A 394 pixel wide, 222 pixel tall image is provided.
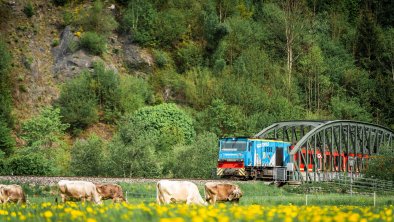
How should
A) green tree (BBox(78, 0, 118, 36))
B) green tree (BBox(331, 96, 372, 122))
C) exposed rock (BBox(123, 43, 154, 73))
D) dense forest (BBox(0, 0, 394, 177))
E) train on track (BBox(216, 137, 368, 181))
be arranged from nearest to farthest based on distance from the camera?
train on track (BBox(216, 137, 368, 181)) < dense forest (BBox(0, 0, 394, 177)) < green tree (BBox(78, 0, 118, 36)) < exposed rock (BBox(123, 43, 154, 73)) < green tree (BBox(331, 96, 372, 122))

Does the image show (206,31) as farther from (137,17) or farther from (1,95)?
(1,95)

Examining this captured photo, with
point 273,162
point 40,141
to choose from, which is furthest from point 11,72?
point 273,162

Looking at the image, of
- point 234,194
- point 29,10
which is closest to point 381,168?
point 234,194

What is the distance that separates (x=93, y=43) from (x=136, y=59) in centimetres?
727

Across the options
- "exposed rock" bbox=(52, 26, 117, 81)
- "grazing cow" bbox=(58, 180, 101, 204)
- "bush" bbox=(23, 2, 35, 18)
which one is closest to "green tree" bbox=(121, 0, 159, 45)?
"exposed rock" bbox=(52, 26, 117, 81)

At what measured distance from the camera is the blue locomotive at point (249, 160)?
5350cm

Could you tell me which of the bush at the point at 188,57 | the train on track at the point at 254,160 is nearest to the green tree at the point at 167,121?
the train on track at the point at 254,160

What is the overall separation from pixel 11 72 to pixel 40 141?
15542 mm

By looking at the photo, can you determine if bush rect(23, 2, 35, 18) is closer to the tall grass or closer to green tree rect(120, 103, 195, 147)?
green tree rect(120, 103, 195, 147)

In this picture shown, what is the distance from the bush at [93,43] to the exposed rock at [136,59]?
453 cm

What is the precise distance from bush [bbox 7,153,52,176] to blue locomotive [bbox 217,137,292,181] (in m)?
13.3

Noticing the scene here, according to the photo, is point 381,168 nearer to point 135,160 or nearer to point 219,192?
point 135,160

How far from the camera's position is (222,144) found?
5516 centimetres

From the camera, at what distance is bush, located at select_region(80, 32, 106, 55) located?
263ft
